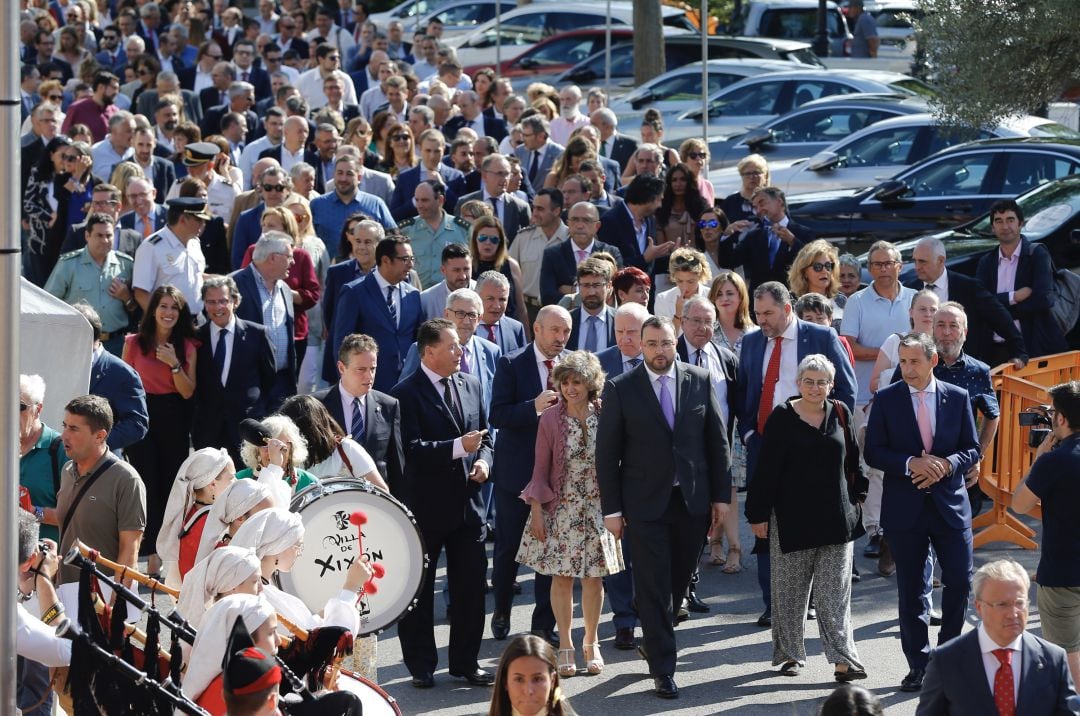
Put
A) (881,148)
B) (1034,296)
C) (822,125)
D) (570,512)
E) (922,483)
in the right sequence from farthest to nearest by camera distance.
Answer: (822,125), (881,148), (1034,296), (570,512), (922,483)

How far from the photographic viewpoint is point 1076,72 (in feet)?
50.9

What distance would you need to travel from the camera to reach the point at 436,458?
936cm

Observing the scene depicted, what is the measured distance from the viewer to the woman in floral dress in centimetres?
941

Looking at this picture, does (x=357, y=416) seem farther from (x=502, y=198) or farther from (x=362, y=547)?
(x=502, y=198)

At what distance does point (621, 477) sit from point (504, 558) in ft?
3.68

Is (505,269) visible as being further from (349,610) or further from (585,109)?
(585,109)

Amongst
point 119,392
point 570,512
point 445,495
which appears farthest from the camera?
point 119,392

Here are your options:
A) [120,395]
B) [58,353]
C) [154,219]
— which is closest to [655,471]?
[120,395]

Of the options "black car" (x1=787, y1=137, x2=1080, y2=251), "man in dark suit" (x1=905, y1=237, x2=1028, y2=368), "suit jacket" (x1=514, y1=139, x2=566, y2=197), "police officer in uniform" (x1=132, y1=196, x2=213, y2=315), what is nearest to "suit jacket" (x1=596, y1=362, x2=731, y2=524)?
"man in dark suit" (x1=905, y1=237, x2=1028, y2=368)

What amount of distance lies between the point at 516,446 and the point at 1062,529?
309 cm

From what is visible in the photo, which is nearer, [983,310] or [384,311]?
[384,311]

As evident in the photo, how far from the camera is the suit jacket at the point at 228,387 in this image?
11.2 m

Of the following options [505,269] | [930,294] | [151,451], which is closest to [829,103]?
[505,269]

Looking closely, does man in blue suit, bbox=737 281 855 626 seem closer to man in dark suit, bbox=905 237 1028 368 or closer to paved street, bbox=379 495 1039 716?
Answer: paved street, bbox=379 495 1039 716
